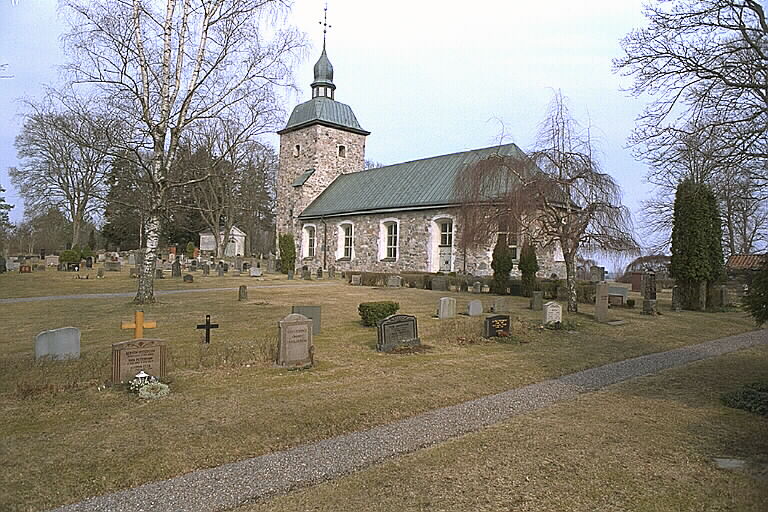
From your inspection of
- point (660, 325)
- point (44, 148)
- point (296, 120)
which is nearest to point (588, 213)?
point (660, 325)

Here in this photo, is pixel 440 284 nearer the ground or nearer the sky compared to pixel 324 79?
nearer the ground

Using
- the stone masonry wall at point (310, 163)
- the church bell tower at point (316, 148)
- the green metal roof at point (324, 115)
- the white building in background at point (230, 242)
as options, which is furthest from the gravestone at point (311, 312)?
the white building in background at point (230, 242)

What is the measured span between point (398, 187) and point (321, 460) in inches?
1029

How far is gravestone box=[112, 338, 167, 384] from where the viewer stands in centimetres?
621

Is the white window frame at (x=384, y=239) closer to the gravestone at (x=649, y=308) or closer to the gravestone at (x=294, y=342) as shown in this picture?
the gravestone at (x=649, y=308)

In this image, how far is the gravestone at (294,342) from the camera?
758 centimetres

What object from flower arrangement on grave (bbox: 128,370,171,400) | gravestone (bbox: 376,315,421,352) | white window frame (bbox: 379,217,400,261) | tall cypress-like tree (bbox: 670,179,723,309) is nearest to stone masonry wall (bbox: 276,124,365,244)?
white window frame (bbox: 379,217,400,261)

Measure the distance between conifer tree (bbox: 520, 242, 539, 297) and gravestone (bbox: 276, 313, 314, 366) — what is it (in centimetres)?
1330

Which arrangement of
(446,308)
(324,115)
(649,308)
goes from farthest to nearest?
(324,115)
(649,308)
(446,308)

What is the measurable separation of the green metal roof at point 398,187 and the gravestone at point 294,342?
17.4 meters

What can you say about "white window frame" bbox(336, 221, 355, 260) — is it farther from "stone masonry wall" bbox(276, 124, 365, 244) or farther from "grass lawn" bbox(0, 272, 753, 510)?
"grass lawn" bbox(0, 272, 753, 510)

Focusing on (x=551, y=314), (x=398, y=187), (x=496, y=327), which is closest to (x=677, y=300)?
(x=551, y=314)

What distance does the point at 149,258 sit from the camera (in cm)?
1347

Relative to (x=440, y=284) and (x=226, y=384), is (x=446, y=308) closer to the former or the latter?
(x=226, y=384)
